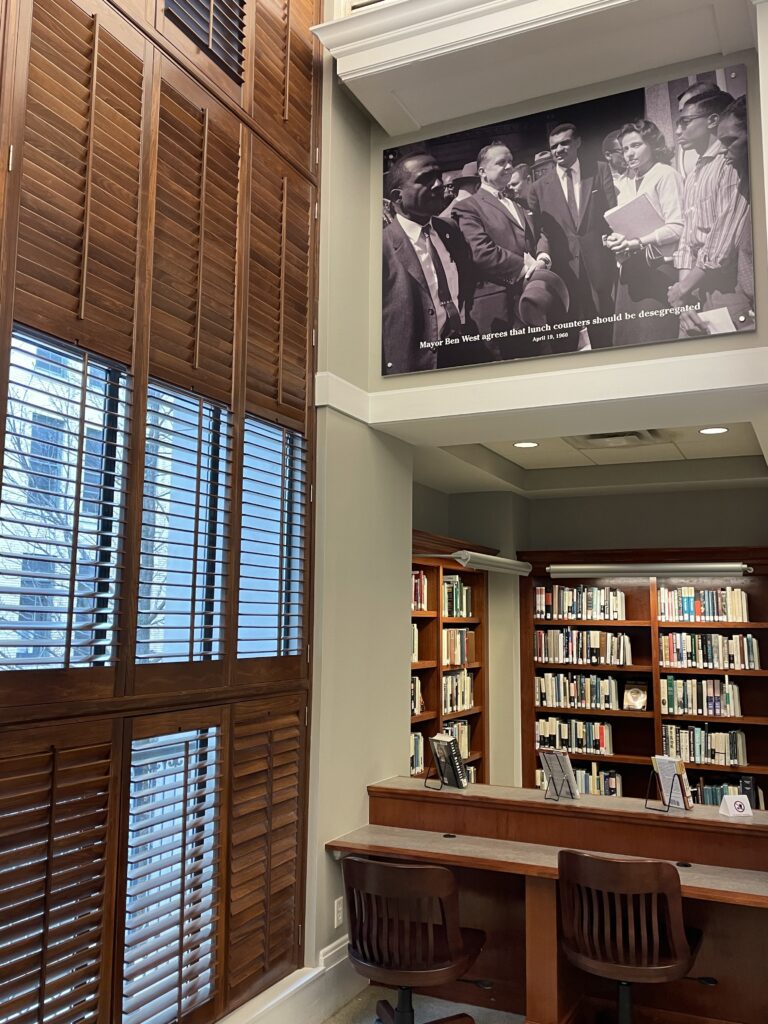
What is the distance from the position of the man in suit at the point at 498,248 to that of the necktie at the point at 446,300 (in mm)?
95

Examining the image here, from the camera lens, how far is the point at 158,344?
2771 mm

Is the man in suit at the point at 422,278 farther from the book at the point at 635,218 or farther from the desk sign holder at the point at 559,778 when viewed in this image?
the desk sign holder at the point at 559,778

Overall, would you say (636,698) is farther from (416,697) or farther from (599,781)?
(416,697)

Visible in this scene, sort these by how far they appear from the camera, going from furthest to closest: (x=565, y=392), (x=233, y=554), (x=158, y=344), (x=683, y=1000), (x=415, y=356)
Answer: (x=415, y=356) → (x=565, y=392) → (x=683, y=1000) → (x=233, y=554) → (x=158, y=344)

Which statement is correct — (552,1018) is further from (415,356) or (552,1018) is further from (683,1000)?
(415,356)

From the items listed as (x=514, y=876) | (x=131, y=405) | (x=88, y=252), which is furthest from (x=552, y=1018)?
(x=88, y=252)

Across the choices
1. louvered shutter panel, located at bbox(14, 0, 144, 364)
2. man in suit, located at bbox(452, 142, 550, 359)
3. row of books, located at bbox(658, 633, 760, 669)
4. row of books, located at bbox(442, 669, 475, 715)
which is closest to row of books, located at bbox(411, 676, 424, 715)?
row of books, located at bbox(442, 669, 475, 715)

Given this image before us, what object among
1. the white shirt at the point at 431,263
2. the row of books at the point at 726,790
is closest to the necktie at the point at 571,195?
the white shirt at the point at 431,263

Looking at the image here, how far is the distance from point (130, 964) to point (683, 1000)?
7.27 feet

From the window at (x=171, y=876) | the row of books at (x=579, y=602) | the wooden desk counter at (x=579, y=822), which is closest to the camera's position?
the window at (x=171, y=876)

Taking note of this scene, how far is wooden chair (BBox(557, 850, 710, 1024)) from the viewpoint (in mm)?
2793

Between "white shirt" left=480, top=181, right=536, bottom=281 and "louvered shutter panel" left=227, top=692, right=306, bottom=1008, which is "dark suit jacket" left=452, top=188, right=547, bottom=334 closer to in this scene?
"white shirt" left=480, top=181, right=536, bottom=281

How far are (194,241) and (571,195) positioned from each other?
5.59 ft

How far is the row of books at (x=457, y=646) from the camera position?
18.3ft
